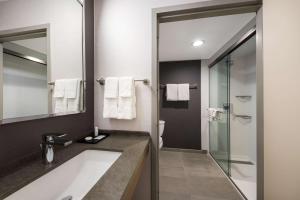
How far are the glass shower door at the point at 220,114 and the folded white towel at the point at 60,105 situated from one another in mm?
2342

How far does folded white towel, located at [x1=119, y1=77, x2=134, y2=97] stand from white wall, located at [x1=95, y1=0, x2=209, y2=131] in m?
0.08

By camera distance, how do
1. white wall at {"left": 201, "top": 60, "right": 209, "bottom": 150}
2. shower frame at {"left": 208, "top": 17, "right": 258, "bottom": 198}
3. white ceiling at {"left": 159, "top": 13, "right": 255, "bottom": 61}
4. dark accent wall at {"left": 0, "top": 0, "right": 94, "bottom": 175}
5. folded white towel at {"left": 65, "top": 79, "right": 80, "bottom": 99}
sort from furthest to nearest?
white wall at {"left": 201, "top": 60, "right": 209, "bottom": 150}, white ceiling at {"left": 159, "top": 13, "right": 255, "bottom": 61}, shower frame at {"left": 208, "top": 17, "right": 258, "bottom": 198}, folded white towel at {"left": 65, "top": 79, "right": 80, "bottom": 99}, dark accent wall at {"left": 0, "top": 0, "right": 94, "bottom": 175}

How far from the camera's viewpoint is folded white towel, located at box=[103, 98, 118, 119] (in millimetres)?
1202

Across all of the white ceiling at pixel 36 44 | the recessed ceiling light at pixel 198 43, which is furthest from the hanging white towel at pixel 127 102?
the recessed ceiling light at pixel 198 43

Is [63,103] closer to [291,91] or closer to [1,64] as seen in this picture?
[1,64]

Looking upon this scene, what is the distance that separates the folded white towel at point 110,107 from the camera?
3.94 feet

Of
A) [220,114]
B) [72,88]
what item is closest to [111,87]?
[72,88]

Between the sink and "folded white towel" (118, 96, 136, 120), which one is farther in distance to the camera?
"folded white towel" (118, 96, 136, 120)

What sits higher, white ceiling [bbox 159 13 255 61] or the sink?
white ceiling [bbox 159 13 255 61]

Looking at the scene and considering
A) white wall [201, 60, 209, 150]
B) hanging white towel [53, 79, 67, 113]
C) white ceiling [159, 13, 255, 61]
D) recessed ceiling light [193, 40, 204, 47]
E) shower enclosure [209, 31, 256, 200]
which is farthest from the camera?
white wall [201, 60, 209, 150]

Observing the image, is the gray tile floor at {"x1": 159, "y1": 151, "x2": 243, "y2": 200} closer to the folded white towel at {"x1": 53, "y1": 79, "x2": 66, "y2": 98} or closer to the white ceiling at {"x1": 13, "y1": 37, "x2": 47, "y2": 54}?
the folded white towel at {"x1": 53, "y1": 79, "x2": 66, "y2": 98}

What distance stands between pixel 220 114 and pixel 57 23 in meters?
2.59

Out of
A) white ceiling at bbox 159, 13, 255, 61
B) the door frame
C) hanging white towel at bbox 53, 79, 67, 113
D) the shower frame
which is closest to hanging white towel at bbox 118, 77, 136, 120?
the door frame

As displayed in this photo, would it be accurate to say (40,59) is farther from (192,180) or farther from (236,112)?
(236,112)
